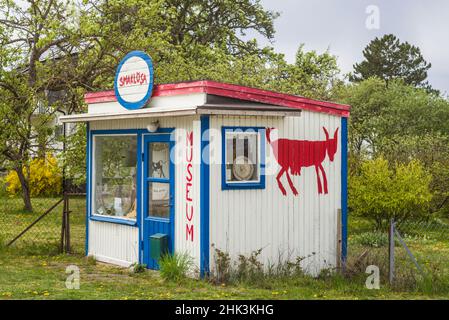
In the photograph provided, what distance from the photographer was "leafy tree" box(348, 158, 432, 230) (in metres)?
18.7

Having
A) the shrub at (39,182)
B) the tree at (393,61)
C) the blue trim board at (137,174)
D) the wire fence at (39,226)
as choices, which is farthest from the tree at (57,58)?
the tree at (393,61)

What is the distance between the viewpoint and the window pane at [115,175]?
1310 centimetres

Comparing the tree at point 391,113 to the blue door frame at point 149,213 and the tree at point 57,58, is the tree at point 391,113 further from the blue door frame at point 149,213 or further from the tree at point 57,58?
the blue door frame at point 149,213

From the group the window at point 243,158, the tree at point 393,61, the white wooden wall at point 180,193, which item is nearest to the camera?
the white wooden wall at point 180,193

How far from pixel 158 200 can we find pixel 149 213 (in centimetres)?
35

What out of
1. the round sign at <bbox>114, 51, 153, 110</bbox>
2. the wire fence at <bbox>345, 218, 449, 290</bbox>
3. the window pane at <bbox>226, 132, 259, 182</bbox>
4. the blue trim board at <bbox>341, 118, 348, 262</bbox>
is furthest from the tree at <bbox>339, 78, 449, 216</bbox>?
the window pane at <bbox>226, 132, 259, 182</bbox>

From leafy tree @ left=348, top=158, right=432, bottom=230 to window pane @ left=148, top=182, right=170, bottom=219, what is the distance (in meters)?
7.84

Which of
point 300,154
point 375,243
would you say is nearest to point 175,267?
point 300,154

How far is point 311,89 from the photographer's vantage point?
33094 millimetres

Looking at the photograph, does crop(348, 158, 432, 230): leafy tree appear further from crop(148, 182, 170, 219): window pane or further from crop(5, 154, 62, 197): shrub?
crop(5, 154, 62, 197): shrub

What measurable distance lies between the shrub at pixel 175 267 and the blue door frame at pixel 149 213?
0.50 meters

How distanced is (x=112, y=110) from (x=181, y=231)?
310 centimetres
